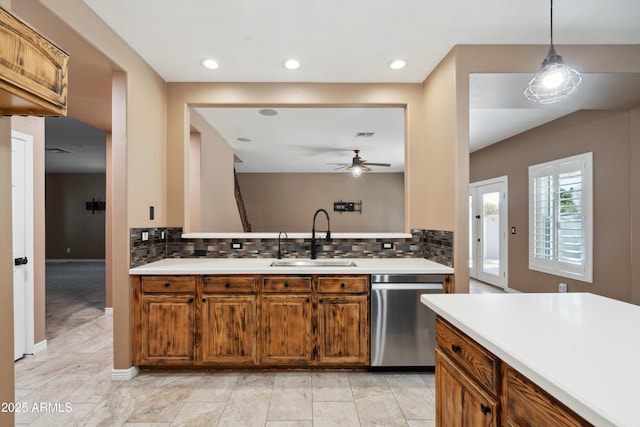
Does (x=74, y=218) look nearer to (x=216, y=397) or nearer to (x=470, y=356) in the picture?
(x=216, y=397)

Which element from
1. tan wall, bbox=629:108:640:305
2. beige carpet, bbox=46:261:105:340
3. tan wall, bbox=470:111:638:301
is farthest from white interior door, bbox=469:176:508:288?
beige carpet, bbox=46:261:105:340

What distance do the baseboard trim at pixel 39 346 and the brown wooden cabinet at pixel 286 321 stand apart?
235 centimetres

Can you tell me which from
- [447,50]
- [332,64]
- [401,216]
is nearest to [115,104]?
[332,64]

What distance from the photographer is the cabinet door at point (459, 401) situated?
1081 millimetres

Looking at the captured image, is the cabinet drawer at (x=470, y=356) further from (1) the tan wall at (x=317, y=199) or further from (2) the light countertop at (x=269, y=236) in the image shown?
(1) the tan wall at (x=317, y=199)

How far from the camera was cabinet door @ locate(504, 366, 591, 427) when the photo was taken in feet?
2.52

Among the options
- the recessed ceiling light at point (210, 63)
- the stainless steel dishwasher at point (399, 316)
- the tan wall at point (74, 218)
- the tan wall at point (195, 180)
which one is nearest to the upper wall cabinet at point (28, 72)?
the recessed ceiling light at point (210, 63)

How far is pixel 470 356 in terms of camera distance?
1.19 m

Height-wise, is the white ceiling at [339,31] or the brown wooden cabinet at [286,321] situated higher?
the white ceiling at [339,31]

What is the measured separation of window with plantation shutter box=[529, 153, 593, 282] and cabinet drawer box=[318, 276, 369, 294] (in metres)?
3.35

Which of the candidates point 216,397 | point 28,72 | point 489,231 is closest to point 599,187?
point 489,231

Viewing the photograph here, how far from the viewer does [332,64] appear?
109 inches

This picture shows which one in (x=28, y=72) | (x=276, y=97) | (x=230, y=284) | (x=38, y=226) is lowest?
(x=230, y=284)

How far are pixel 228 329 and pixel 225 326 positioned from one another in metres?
0.04
